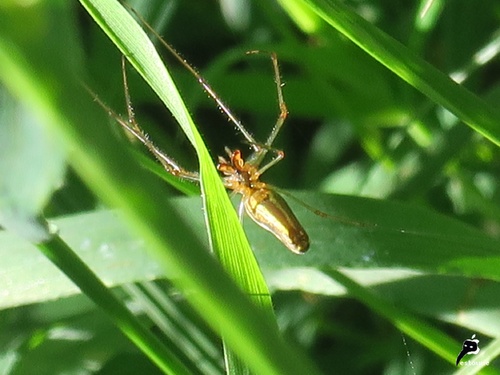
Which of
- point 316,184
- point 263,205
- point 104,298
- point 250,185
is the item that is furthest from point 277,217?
point 316,184

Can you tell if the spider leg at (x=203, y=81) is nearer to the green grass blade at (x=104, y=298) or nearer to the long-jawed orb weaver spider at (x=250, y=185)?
the long-jawed orb weaver spider at (x=250, y=185)

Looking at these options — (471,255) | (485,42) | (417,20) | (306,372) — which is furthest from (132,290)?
(485,42)

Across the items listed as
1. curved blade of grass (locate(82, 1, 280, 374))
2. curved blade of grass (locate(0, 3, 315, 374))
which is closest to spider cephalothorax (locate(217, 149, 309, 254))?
curved blade of grass (locate(82, 1, 280, 374))

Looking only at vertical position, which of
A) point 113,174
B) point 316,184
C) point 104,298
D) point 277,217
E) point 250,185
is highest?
point 316,184

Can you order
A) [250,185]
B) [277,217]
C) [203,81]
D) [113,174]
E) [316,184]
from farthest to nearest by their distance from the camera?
[316,184], [250,185], [203,81], [277,217], [113,174]

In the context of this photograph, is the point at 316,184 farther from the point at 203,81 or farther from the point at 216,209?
the point at 216,209

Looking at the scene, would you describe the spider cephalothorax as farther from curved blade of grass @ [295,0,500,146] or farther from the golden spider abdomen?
curved blade of grass @ [295,0,500,146]

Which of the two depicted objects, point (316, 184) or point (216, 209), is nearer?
point (216, 209)
